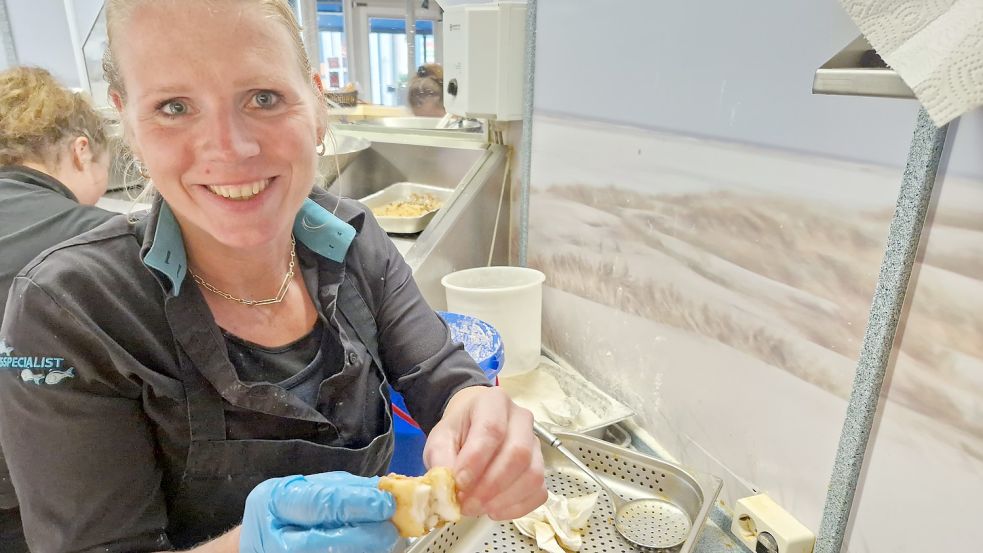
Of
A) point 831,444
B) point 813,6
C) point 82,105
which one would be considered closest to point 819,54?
point 813,6

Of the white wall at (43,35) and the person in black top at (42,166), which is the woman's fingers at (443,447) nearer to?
the person in black top at (42,166)

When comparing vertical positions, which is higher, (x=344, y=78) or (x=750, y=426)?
(x=344, y=78)

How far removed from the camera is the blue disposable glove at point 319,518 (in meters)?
0.68

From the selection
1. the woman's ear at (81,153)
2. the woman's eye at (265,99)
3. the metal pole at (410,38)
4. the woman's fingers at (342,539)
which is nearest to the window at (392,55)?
the metal pole at (410,38)

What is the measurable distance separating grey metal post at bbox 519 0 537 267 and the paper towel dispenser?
41.2 inches

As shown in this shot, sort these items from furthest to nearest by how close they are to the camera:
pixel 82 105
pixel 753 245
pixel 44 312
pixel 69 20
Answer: pixel 69 20 < pixel 82 105 < pixel 753 245 < pixel 44 312

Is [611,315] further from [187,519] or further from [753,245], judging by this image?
[187,519]

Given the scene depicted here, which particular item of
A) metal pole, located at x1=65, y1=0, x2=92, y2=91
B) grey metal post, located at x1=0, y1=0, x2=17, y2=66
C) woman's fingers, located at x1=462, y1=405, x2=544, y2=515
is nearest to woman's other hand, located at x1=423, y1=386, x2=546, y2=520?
woman's fingers, located at x1=462, y1=405, x2=544, y2=515

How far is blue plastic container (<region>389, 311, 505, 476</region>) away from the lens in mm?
1255

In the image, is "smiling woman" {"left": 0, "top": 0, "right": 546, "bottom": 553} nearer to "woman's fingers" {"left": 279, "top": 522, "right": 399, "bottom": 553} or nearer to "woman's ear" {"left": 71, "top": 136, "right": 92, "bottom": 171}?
"woman's fingers" {"left": 279, "top": 522, "right": 399, "bottom": 553}

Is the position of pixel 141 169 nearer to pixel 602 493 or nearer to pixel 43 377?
pixel 43 377

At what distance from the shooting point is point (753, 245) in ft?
3.42

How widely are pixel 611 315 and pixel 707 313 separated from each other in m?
0.34

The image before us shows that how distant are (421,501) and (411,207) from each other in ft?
4.85
